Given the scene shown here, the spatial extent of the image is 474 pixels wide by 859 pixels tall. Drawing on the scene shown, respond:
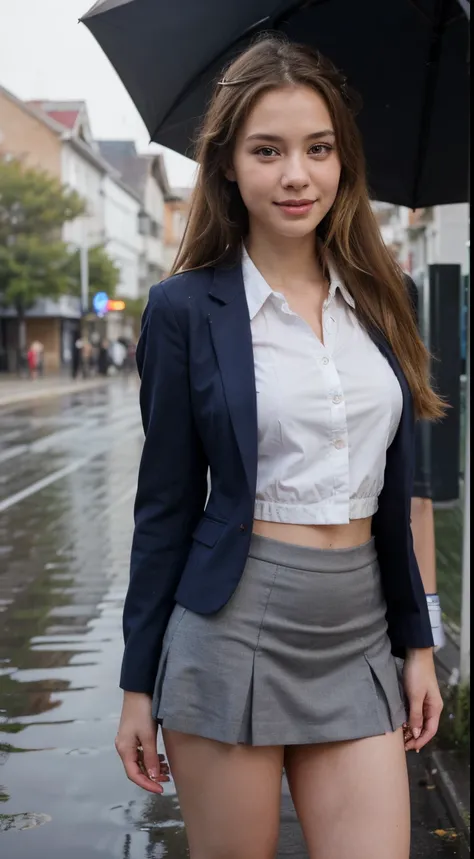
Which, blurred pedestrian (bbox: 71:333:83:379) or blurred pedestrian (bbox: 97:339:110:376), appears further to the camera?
blurred pedestrian (bbox: 97:339:110:376)

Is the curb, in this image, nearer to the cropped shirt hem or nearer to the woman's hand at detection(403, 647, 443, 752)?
the woman's hand at detection(403, 647, 443, 752)

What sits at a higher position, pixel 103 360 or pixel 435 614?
pixel 435 614

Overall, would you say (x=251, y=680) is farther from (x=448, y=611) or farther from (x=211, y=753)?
(x=448, y=611)

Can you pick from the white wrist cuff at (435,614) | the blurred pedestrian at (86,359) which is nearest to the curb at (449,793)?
the white wrist cuff at (435,614)

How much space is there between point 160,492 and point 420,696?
59cm

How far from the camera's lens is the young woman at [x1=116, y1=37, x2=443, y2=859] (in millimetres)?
1885

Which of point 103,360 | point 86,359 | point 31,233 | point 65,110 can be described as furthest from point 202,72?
point 65,110

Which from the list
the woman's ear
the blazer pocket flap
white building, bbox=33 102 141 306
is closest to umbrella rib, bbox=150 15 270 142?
the woman's ear

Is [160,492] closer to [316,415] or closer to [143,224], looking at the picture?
[316,415]

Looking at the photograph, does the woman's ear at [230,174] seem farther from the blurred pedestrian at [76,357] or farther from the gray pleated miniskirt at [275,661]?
the blurred pedestrian at [76,357]

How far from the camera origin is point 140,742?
2.02 metres

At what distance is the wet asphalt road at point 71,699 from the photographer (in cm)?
368

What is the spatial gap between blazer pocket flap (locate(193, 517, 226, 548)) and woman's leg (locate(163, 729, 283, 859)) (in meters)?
0.32

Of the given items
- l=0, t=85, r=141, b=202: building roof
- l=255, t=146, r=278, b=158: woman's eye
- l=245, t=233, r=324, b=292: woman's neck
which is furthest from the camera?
l=0, t=85, r=141, b=202: building roof
